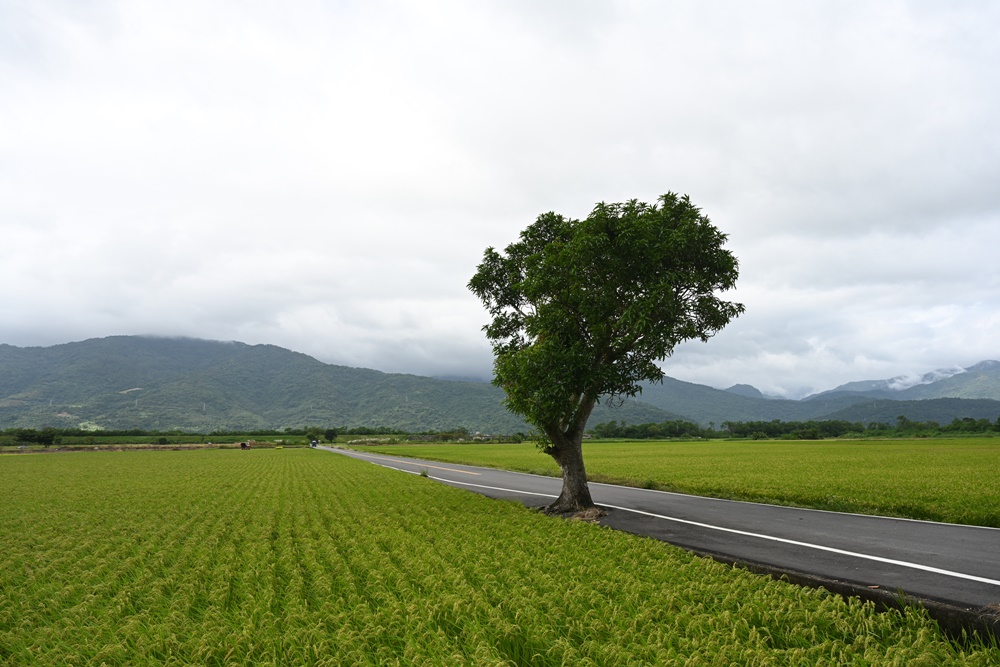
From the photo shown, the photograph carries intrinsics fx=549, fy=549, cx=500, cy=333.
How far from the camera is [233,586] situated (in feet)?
26.8

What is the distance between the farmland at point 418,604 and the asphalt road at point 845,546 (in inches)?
45.6

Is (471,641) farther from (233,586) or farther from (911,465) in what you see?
(911,465)

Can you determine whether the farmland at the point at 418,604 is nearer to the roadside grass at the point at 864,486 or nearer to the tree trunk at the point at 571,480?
the tree trunk at the point at 571,480

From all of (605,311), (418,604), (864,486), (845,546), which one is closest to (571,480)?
(605,311)

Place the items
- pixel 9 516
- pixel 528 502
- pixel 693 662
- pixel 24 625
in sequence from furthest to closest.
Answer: pixel 528 502
pixel 9 516
pixel 24 625
pixel 693 662

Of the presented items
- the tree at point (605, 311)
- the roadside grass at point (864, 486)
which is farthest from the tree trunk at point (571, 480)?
the roadside grass at point (864, 486)

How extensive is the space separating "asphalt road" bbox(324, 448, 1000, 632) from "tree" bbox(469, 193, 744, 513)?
326cm

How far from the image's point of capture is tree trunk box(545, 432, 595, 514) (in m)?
16.0

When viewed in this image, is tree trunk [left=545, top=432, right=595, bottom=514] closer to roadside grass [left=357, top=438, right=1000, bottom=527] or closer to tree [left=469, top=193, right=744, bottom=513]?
tree [left=469, top=193, right=744, bottom=513]

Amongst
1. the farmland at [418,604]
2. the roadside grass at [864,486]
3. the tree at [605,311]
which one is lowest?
the roadside grass at [864,486]

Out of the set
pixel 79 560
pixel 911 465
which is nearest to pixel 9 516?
pixel 79 560

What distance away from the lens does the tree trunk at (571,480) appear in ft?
52.5

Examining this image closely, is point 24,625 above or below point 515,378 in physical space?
below

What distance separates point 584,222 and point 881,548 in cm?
1029
